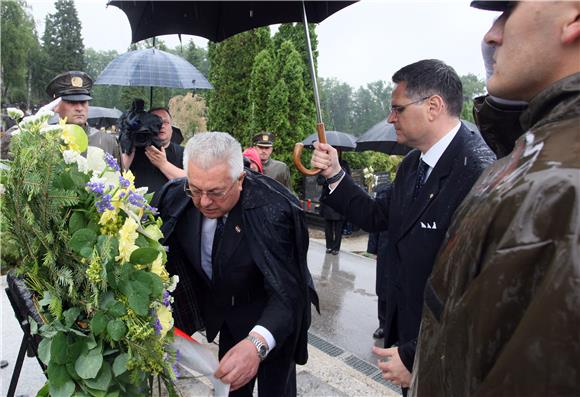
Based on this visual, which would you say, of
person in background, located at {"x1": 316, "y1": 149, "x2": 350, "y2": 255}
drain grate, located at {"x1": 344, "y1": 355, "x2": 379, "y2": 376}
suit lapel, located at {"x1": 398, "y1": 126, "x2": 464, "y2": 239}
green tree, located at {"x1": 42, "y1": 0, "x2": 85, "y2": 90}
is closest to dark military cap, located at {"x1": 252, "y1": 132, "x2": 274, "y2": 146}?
person in background, located at {"x1": 316, "y1": 149, "x2": 350, "y2": 255}

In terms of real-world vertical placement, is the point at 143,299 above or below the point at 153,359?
above

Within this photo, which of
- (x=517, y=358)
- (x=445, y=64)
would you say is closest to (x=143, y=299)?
(x=517, y=358)

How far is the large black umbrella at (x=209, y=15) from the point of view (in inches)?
127

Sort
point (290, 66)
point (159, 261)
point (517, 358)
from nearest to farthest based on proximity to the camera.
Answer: point (517, 358) → point (159, 261) → point (290, 66)

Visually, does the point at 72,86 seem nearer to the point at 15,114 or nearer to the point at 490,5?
the point at 15,114

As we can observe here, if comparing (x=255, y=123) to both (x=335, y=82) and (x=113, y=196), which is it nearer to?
(x=113, y=196)

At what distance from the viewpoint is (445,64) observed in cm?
238

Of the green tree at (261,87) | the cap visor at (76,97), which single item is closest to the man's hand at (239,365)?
the cap visor at (76,97)

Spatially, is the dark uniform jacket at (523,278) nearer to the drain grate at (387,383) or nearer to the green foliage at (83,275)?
the green foliage at (83,275)

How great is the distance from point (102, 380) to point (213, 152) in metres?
1.02

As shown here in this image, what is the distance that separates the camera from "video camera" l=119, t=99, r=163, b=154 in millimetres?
3879

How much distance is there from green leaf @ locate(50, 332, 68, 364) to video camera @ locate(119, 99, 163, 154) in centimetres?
270

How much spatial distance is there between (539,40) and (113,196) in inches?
50.2

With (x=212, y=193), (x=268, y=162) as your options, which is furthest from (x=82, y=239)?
(x=268, y=162)
